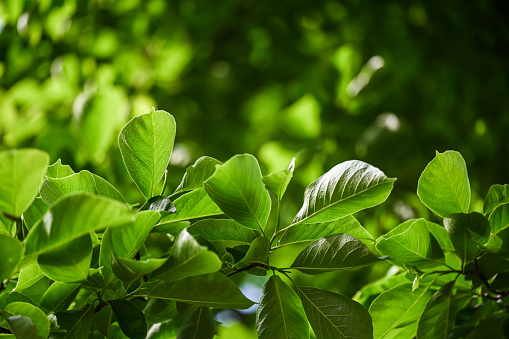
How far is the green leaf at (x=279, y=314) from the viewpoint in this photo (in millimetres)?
256

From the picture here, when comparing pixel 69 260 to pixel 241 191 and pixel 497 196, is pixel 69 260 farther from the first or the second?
pixel 497 196

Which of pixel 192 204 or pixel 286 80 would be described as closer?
pixel 192 204

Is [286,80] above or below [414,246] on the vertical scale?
below

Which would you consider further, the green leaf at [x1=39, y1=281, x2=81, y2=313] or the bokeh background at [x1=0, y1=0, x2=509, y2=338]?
the bokeh background at [x1=0, y1=0, x2=509, y2=338]

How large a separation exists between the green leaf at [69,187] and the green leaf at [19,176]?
51 mm

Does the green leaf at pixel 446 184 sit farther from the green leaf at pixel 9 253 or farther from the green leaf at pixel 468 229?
the green leaf at pixel 9 253

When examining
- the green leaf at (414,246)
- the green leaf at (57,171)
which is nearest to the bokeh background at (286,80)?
the green leaf at (57,171)

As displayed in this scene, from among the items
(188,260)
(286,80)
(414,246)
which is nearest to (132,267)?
(188,260)

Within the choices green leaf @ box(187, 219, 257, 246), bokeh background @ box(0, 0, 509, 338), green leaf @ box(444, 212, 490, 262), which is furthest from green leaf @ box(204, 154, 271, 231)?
bokeh background @ box(0, 0, 509, 338)

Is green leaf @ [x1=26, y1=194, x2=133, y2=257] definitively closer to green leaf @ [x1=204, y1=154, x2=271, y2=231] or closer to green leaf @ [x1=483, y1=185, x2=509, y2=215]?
green leaf @ [x1=204, y1=154, x2=271, y2=231]

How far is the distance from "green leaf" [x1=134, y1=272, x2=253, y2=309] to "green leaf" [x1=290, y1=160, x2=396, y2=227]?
6cm

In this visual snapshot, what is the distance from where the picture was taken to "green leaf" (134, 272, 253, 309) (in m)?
0.23

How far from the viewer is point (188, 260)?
20 cm

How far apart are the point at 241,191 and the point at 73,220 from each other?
0.29 ft
